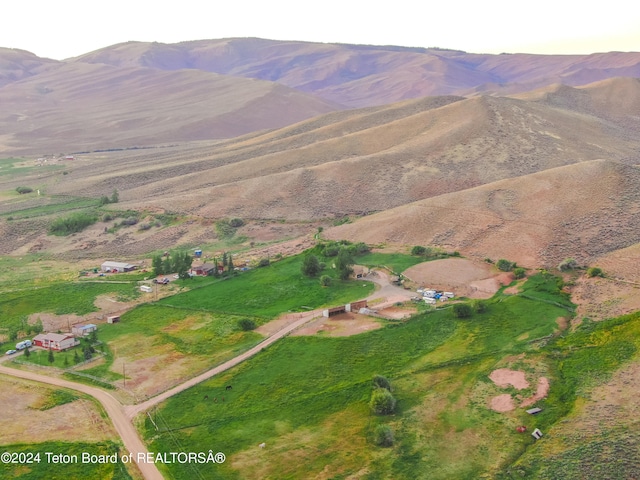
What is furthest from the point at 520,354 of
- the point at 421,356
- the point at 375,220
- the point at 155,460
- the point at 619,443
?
the point at 375,220

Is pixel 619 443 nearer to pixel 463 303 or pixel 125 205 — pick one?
pixel 463 303

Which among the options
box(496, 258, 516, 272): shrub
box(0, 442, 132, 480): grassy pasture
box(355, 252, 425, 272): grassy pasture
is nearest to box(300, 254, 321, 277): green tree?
box(355, 252, 425, 272): grassy pasture

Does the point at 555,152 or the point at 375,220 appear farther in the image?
the point at 555,152

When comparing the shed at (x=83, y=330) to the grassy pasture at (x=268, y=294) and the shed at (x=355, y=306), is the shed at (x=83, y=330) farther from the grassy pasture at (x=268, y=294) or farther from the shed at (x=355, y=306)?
the shed at (x=355, y=306)

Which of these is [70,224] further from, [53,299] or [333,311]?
[333,311]

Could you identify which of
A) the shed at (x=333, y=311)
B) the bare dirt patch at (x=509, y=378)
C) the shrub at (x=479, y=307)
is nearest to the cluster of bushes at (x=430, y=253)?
the shrub at (x=479, y=307)
